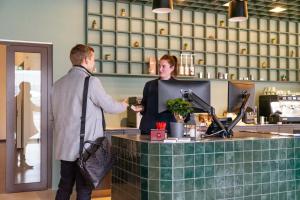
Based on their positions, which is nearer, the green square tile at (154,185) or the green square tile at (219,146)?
the green square tile at (154,185)

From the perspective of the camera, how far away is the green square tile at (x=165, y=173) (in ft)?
8.84

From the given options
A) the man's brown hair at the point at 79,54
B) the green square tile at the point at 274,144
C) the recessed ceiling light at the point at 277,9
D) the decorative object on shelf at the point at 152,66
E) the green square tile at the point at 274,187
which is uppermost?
the recessed ceiling light at the point at 277,9

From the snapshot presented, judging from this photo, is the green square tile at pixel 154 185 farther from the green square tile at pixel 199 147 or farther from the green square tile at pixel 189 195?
the green square tile at pixel 199 147

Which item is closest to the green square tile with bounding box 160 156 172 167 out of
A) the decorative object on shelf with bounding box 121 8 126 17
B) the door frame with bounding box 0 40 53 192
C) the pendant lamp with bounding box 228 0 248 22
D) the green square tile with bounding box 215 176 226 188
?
the green square tile with bounding box 215 176 226 188

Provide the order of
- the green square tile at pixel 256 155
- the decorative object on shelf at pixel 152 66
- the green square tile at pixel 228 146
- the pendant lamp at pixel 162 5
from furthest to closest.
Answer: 1. the decorative object on shelf at pixel 152 66
2. the pendant lamp at pixel 162 5
3. the green square tile at pixel 256 155
4. the green square tile at pixel 228 146

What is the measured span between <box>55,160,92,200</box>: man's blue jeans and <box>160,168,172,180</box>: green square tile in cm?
60

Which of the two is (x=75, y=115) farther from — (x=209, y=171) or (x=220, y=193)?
(x=220, y=193)

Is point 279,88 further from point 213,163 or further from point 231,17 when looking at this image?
point 213,163

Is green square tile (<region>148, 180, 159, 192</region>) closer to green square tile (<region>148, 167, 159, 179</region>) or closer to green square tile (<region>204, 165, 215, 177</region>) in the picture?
green square tile (<region>148, 167, 159, 179</region>)

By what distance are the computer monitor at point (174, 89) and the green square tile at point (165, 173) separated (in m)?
0.61

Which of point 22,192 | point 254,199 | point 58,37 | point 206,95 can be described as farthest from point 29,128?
point 254,199

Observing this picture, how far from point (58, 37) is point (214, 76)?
9.53 feet

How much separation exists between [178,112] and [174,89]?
0.24 meters

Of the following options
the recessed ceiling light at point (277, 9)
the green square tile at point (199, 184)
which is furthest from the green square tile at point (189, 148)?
the recessed ceiling light at point (277, 9)
